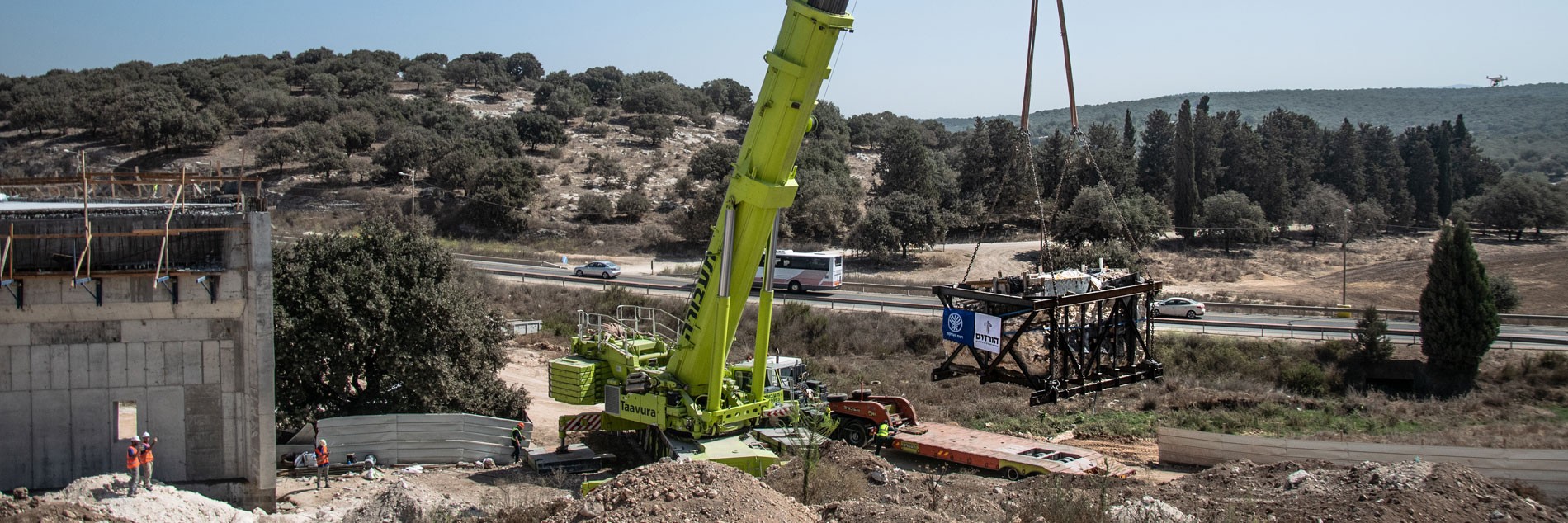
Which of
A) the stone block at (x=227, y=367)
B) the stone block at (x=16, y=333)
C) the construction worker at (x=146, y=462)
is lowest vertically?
the construction worker at (x=146, y=462)

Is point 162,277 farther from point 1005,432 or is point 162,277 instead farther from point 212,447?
point 1005,432

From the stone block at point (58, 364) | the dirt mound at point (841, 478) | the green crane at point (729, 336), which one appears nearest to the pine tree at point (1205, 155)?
the dirt mound at point (841, 478)

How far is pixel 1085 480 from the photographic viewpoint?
819 inches

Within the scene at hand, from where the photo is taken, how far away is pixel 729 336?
68.6ft

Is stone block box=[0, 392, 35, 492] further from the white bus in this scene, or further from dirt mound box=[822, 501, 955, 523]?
the white bus

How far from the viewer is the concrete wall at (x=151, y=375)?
57.1ft

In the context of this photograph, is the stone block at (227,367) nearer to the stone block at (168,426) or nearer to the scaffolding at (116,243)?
the stone block at (168,426)

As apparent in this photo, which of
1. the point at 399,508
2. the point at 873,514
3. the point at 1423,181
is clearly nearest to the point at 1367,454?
the point at 873,514

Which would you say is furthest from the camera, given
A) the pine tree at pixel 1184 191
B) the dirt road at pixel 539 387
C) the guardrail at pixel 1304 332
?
the pine tree at pixel 1184 191

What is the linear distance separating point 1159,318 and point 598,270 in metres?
29.2

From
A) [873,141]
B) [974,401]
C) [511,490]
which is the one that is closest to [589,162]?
[873,141]

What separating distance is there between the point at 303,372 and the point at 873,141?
319 feet

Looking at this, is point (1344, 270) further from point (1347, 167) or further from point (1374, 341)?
point (1347, 167)

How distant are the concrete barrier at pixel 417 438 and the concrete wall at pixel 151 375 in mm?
4440
